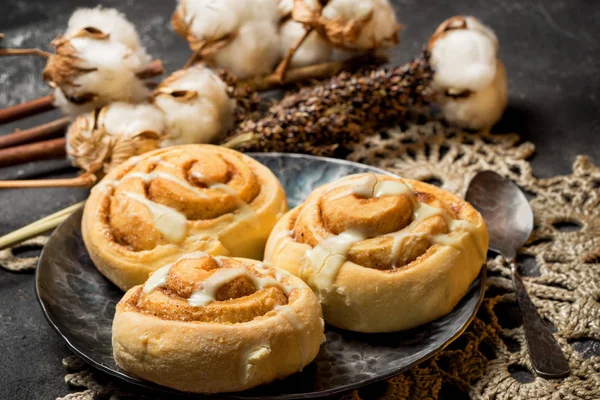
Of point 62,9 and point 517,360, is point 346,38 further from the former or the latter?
point 62,9

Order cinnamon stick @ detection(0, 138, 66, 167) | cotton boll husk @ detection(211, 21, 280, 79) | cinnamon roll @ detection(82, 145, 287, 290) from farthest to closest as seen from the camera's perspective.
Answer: cotton boll husk @ detection(211, 21, 280, 79), cinnamon stick @ detection(0, 138, 66, 167), cinnamon roll @ detection(82, 145, 287, 290)

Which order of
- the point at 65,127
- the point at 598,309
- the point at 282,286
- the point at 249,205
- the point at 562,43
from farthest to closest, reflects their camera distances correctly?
1. the point at 562,43
2. the point at 65,127
3. the point at 249,205
4. the point at 598,309
5. the point at 282,286

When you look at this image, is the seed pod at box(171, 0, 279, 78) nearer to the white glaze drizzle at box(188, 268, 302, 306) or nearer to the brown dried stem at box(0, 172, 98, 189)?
the brown dried stem at box(0, 172, 98, 189)

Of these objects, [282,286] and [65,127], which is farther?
[65,127]

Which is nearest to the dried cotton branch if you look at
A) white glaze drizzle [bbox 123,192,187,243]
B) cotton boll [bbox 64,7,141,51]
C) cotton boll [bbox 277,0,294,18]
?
cotton boll [bbox 277,0,294,18]

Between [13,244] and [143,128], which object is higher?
[143,128]

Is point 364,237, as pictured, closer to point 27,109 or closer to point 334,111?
point 334,111

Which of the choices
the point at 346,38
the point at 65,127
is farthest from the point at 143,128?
the point at 346,38

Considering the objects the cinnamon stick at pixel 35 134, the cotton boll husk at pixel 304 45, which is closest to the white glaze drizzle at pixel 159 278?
the cinnamon stick at pixel 35 134
